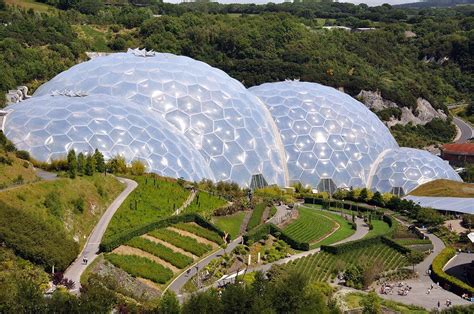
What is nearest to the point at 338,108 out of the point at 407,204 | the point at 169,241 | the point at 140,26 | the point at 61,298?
the point at 407,204

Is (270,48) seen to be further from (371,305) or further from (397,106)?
(371,305)


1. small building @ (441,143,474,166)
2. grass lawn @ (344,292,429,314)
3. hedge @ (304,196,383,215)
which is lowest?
small building @ (441,143,474,166)

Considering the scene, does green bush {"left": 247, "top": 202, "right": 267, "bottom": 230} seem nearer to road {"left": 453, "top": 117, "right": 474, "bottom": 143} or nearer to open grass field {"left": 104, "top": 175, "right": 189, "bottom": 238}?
open grass field {"left": 104, "top": 175, "right": 189, "bottom": 238}

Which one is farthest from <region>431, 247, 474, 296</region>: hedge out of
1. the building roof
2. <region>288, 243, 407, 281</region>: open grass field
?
the building roof

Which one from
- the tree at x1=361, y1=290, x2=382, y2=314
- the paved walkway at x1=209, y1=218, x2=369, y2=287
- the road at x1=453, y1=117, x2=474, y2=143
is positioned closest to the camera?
the tree at x1=361, y1=290, x2=382, y2=314

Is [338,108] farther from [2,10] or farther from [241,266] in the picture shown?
[2,10]

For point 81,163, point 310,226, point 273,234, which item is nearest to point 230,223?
point 273,234

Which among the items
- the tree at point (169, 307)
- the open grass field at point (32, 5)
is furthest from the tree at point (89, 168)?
the open grass field at point (32, 5)
